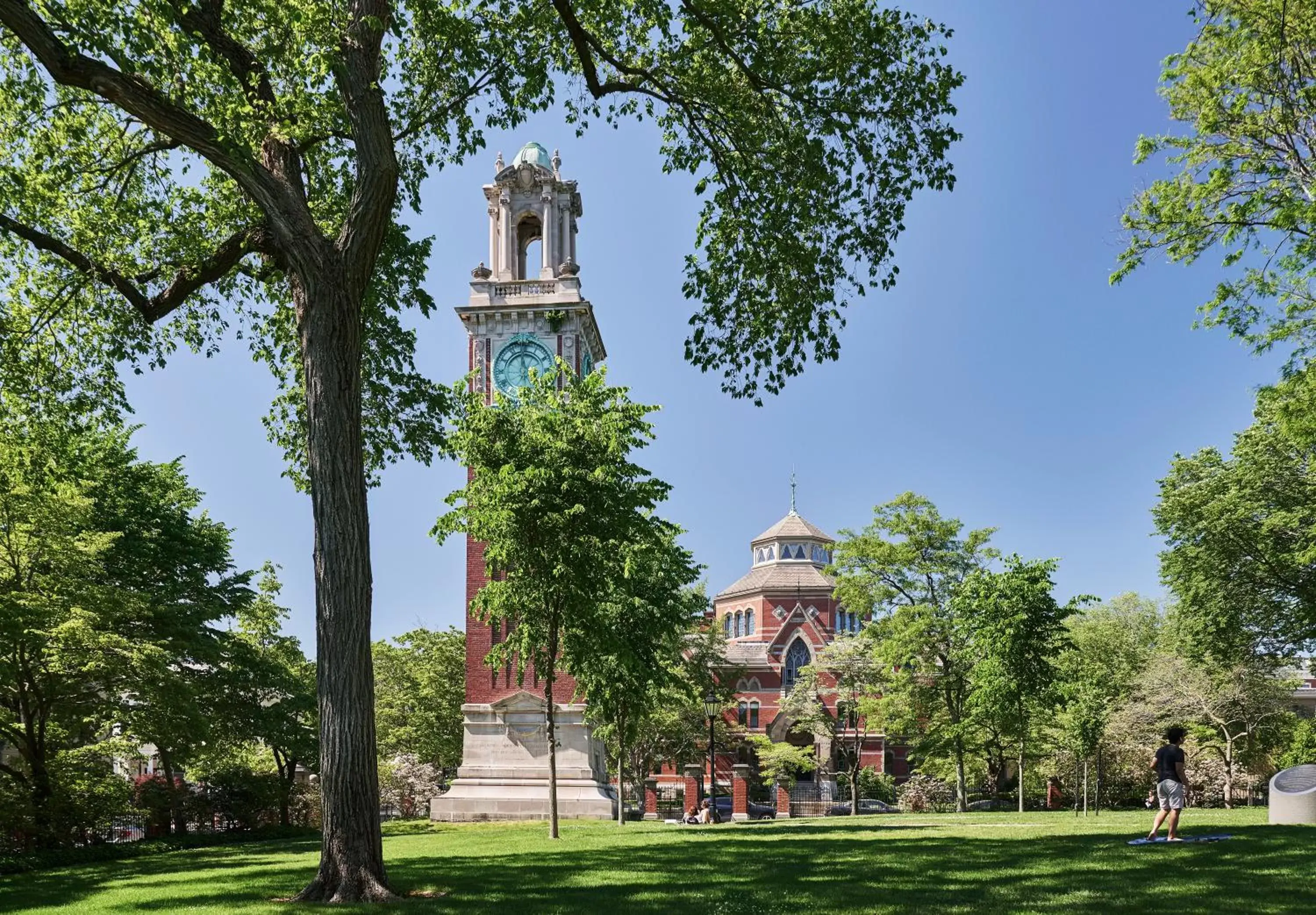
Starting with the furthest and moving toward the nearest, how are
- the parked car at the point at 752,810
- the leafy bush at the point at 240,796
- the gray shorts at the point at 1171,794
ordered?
the parked car at the point at 752,810 < the leafy bush at the point at 240,796 < the gray shorts at the point at 1171,794

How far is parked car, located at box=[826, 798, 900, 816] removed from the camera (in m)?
45.6

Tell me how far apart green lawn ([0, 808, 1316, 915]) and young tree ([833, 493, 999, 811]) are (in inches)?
724

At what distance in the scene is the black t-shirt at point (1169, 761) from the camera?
12367mm

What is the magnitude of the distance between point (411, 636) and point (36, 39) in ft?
136

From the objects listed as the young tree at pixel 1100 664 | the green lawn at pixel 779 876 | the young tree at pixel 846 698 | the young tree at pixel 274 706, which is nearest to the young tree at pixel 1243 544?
the young tree at pixel 1100 664

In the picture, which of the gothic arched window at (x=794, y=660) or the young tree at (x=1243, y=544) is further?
the gothic arched window at (x=794, y=660)

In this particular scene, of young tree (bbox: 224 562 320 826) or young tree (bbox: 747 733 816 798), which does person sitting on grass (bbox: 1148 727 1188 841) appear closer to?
young tree (bbox: 224 562 320 826)

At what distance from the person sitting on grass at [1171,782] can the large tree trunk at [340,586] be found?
926 centimetres

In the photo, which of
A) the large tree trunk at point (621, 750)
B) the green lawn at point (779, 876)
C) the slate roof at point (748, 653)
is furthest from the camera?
the slate roof at point (748, 653)

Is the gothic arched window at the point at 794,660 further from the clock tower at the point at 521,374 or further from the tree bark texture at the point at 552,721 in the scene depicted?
the tree bark texture at the point at 552,721

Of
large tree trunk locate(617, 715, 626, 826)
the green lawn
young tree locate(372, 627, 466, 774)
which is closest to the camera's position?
the green lawn

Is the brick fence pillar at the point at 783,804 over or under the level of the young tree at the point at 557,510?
under

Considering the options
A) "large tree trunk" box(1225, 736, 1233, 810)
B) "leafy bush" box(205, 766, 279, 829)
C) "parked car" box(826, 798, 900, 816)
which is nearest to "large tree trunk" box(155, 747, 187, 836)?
"leafy bush" box(205, 766, 279, 829)

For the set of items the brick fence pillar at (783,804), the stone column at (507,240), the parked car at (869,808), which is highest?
the stone column at (507,240)
